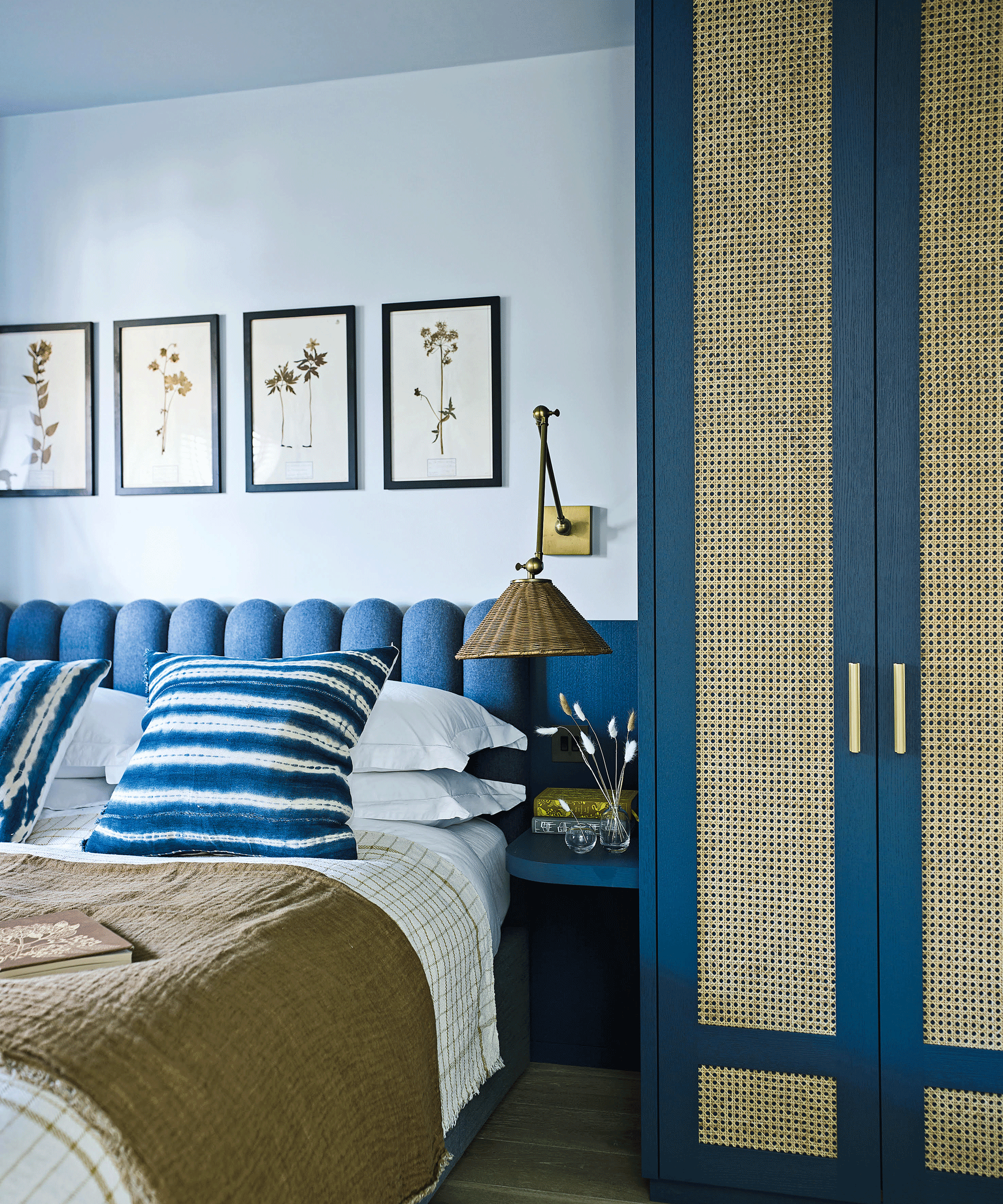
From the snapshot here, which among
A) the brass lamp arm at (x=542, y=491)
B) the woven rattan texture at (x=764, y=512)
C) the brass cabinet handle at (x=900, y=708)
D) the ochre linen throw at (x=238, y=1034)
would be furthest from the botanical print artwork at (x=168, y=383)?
the brass cabinet handle at (x=900, y=708)

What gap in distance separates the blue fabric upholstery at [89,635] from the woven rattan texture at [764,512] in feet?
5.75

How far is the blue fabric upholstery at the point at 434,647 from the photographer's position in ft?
8.16

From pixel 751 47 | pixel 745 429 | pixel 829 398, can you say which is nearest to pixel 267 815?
pixel 745 429

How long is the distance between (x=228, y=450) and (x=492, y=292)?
0.89 meters

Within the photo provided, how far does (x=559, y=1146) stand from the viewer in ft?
6.71

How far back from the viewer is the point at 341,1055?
132cm

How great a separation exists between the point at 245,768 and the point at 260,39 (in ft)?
6.17

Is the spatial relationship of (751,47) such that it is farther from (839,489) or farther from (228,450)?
(228,450)

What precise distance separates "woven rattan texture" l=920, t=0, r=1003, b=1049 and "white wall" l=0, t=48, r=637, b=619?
873mm

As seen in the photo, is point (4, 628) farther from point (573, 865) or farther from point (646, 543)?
point (646, 543)

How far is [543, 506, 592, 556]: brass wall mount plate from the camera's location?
8.25 ft

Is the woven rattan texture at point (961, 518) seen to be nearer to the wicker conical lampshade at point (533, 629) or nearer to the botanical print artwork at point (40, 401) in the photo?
the wicker conical lampshade at point (533, 629)

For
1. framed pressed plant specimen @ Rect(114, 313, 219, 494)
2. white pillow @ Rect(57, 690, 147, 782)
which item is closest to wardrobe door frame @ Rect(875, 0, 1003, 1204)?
white pillow @ Rect(57, 690, 147, 782)

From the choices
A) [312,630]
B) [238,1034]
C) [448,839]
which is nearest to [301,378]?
[312,630]
